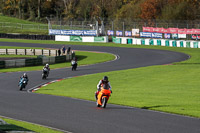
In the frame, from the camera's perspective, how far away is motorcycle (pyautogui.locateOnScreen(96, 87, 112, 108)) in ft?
52.9

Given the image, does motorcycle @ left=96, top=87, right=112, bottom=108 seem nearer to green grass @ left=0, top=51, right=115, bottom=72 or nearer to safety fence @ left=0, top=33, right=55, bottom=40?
green grass @ left=0, top=51, right=115, bottom=72

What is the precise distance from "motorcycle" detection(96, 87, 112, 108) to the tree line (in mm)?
62137

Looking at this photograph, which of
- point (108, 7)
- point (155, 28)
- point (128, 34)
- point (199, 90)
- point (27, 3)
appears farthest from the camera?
point (27, 3)

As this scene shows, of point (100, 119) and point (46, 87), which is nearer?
point (100, 119)

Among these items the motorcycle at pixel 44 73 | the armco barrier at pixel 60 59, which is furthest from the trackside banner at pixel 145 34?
the motorcycle at pixel 44 73

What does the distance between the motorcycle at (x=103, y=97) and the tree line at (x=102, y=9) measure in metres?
62.1

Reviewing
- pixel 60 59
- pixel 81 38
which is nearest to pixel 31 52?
pixel 60 59

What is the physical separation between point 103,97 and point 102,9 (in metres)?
80.1

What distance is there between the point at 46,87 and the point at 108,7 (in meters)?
84.9

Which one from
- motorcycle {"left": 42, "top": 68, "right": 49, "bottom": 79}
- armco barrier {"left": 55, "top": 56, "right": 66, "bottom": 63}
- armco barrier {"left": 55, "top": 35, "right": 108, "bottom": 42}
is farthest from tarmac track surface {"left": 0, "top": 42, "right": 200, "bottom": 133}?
armco barrier {"left": 55, "top": 35, "right": 108, "bottom": 42}

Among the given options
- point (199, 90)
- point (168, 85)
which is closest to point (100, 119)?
point (199, 90)

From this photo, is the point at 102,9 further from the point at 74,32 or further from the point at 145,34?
the point at 145,34

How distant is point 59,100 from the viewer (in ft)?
62.2

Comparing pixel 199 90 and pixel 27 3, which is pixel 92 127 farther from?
pixel 27 3
